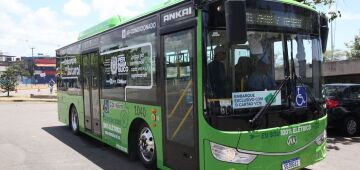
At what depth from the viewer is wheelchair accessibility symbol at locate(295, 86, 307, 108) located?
596 centimetres

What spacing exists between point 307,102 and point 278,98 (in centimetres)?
65

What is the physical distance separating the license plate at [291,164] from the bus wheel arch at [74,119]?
24.0 feet

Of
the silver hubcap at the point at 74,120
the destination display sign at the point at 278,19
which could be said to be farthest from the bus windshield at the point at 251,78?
the silver hubcap at the point at 74,120

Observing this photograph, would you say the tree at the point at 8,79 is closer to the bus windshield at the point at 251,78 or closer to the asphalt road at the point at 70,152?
the asphalt road at the point at 70,152

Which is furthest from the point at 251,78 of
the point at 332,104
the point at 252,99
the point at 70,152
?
the point at 332,104

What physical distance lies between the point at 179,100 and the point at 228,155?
4.00ft

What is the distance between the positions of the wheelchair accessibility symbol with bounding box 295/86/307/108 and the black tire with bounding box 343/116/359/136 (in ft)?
19.3

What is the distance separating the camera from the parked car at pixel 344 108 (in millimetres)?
11180

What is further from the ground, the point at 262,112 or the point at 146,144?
the point at 262,112

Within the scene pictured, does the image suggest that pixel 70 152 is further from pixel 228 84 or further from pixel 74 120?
pixel 228 84

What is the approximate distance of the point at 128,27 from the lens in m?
8.01

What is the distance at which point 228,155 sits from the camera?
5.33 meters

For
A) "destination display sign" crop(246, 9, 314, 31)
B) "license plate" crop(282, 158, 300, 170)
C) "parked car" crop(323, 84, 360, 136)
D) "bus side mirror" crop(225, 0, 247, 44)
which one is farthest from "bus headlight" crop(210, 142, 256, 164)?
"parked car" crop(323, 84, 360, 136)

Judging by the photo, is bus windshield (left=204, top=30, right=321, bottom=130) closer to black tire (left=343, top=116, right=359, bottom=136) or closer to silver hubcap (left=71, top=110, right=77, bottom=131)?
black tire (left=343, top=116, right=359, bottom=136)
